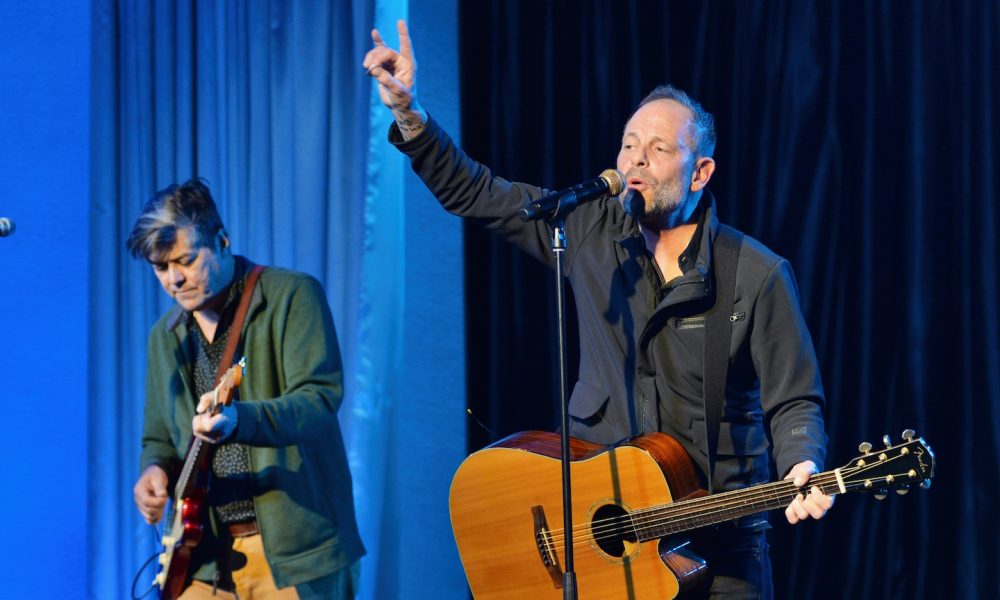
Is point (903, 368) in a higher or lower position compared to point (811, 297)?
lower

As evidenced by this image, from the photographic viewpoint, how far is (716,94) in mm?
4074

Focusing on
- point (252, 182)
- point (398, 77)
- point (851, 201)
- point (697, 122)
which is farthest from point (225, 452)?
point (851, 201)

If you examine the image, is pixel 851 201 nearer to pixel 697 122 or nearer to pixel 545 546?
pixel 697 122

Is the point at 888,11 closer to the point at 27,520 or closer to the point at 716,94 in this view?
the point at 716,94

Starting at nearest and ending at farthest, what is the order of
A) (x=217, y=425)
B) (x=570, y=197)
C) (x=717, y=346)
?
(x=570, y=197)
(x=717, y=346)
(x=217, y=425)

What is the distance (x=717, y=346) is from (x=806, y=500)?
456 mm

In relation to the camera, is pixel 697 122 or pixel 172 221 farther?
pixel 172 221

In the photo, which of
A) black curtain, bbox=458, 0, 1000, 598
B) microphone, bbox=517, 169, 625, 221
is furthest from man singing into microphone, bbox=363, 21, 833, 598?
black curtain, bbox=458, 0, 1000, 598

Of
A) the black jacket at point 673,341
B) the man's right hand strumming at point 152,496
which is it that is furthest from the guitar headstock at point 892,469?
the man's right hand strumming at point 152,496

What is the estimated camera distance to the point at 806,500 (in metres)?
2.33

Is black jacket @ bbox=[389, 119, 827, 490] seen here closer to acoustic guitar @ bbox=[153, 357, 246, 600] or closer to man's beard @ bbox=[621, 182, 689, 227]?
man's beard @ bbox=[621, 182, 689, 227]

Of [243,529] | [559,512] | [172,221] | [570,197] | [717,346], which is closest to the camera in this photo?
[570,197]

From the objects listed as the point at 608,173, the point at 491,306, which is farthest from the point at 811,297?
the point at 608,173

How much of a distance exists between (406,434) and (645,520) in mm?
2146
